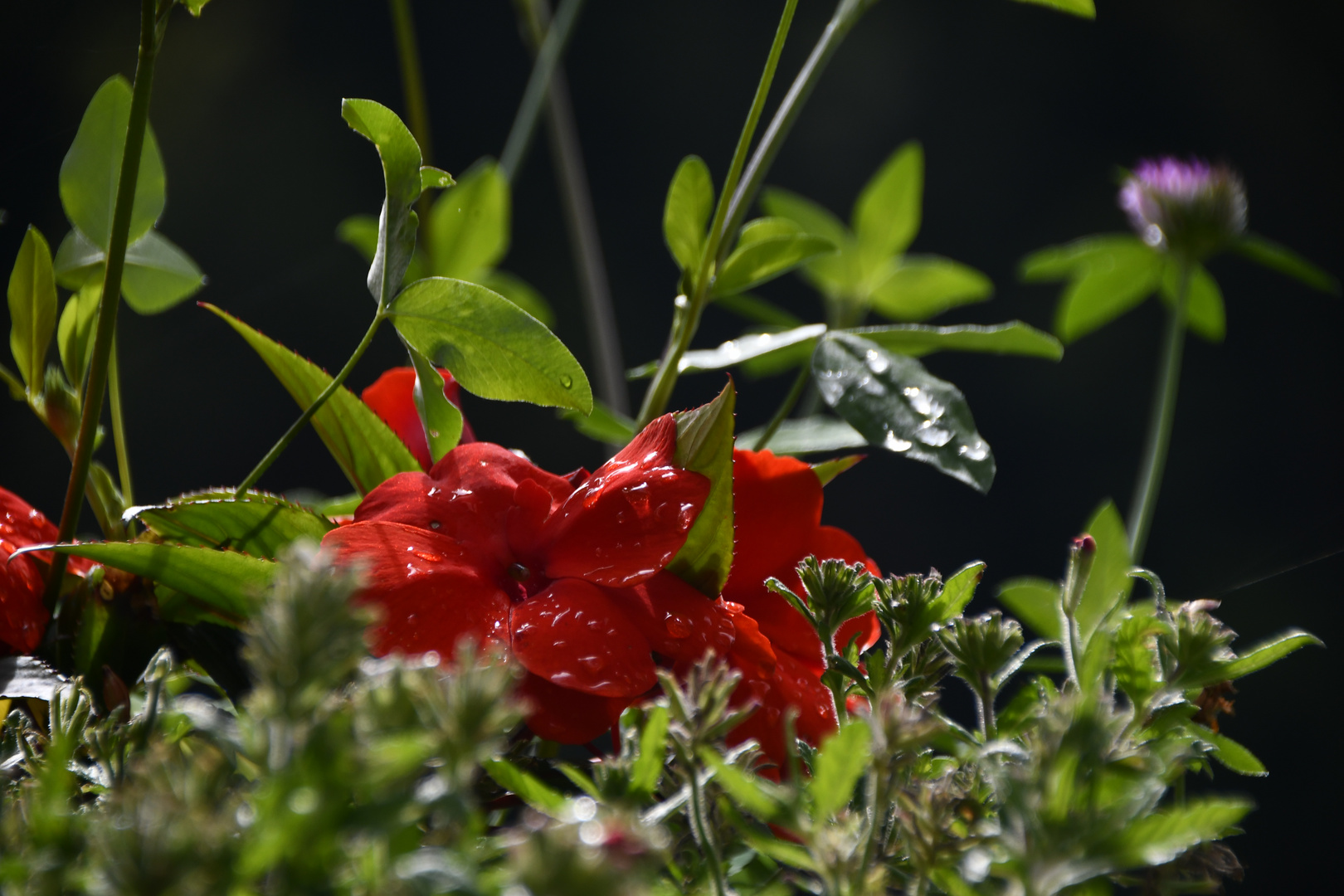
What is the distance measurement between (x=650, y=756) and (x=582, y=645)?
0.03m

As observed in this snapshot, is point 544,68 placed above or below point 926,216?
above

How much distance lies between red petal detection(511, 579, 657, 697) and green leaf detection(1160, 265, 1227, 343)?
0.43m

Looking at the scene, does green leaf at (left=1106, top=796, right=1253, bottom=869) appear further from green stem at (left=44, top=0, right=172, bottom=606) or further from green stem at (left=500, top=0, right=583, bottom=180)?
green stem at (left=500, top=0, right=583, bottom=180)

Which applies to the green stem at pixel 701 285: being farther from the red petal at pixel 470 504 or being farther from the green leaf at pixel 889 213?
the green leaf at pixel 889 213

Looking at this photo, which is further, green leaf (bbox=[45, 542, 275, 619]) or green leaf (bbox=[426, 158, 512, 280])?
green leaf (bbox=[426, 158, 512, 280])

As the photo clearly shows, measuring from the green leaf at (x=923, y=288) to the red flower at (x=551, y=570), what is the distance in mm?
278

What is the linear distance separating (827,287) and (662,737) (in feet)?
1.08

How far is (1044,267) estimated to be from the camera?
42cm

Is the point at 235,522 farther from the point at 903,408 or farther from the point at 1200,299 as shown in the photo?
the point at 1200,299

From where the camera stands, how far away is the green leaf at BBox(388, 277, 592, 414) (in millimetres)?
158

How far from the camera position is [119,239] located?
0.51 feet

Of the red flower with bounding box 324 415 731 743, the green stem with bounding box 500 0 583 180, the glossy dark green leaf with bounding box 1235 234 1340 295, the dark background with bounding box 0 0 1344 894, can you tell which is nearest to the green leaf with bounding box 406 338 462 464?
the red flower with bounding box 324 415 731 743

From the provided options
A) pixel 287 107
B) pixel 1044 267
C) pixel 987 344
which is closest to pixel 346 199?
pixel 287 107

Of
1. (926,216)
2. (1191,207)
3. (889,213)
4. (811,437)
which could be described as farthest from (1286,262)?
(926,216)
